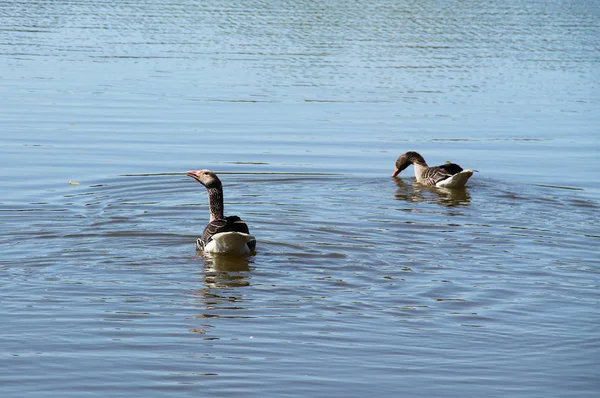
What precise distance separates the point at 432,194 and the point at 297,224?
14.9 feet

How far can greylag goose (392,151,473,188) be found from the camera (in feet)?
61.9

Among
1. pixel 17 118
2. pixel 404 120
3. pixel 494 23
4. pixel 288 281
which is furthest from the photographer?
pixel 494 23

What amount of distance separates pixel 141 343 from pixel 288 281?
2809mm

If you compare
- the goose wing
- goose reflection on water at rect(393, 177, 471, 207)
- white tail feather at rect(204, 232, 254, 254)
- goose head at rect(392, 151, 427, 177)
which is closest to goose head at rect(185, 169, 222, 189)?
the goose wing

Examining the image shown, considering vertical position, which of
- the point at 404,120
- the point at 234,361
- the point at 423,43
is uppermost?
the point at 423,43

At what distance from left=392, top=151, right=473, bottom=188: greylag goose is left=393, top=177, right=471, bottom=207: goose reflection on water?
0.11 metres

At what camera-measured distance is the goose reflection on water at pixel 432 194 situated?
18.2 metres

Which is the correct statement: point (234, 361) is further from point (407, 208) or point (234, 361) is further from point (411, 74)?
point (411, 74)

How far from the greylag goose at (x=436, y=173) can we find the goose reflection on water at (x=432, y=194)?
0.11m

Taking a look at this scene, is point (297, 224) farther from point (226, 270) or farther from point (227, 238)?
point (226, 270)

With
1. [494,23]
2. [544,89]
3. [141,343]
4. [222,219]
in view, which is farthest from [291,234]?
[494,23]

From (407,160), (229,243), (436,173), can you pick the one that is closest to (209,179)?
(229,243)

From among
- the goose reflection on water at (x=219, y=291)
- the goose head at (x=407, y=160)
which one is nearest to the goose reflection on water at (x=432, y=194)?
the goose head at (x=407, y=160)

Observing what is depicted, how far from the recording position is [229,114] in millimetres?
26000
